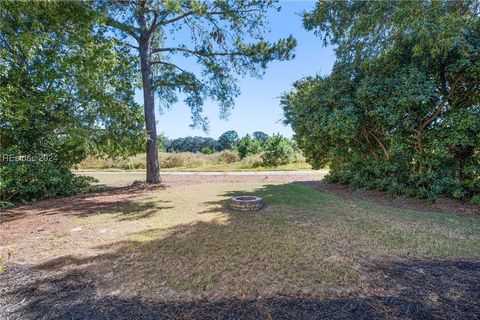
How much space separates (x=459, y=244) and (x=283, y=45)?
874cm

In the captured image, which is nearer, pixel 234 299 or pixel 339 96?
pixel 234 299

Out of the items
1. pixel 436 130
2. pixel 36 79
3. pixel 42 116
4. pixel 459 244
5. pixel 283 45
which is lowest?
pixel 459 244

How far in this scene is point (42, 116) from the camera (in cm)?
719

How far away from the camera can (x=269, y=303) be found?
2154 millimetres

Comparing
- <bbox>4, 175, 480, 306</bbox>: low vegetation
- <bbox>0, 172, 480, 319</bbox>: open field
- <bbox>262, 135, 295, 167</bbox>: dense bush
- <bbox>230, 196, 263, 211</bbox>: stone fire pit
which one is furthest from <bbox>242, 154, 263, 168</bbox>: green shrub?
<bbox>0, 172, 480, 319</bbox>: open field

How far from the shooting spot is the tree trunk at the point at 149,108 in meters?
10.0

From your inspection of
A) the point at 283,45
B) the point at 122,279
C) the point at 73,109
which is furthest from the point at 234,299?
the point at 283,45

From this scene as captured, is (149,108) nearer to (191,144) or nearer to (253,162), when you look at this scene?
(253,162)

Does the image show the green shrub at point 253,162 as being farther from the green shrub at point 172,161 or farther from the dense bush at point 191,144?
the dense bush at point 191,144

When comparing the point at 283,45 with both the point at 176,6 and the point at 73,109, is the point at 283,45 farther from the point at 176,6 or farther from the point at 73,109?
the point at 73,109

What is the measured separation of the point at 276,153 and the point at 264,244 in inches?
573

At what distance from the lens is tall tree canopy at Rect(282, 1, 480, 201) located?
522 cm

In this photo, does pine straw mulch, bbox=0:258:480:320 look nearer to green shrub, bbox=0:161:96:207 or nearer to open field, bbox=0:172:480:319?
open field, bbox=0:172:480:319

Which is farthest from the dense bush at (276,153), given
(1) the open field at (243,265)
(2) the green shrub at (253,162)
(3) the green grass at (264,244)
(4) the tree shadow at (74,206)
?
(1) the open field at (243,265)
